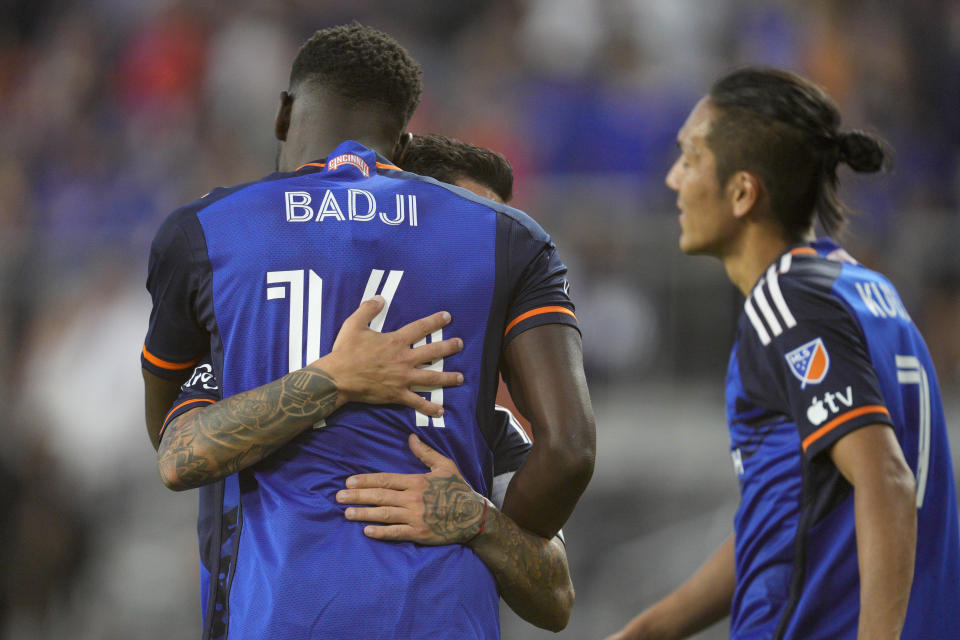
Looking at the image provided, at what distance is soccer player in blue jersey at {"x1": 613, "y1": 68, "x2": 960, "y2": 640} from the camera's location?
2594mm

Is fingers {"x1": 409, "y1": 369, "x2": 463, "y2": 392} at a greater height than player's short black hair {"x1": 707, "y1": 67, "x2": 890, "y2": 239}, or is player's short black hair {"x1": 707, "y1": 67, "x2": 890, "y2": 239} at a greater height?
player's short black hair {"x1": 707, "y1": 67, "x2": 890, "y2": 239}

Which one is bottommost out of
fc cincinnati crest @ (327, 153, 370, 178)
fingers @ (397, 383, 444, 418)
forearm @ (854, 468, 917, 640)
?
forearm @ (854, 468, 917, 640)

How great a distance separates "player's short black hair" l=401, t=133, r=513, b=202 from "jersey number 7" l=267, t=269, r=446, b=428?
0.88 meters

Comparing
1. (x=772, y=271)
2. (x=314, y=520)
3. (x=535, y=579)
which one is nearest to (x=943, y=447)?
(x=772, y=271)

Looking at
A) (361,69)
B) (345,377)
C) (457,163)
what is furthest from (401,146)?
(345,377)

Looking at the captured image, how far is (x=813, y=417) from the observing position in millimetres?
2684

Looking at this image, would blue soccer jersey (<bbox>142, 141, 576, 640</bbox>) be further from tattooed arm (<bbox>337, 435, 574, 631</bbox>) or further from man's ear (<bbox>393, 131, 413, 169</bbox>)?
man's ear (<bbox>393, 131, 413, 169</bbox>)

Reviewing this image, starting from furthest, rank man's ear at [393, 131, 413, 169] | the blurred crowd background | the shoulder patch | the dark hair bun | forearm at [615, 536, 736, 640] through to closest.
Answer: the blurred crowd background, forearm at [615, 536, 736, 640], the dark hair bun, the shoulder patch, man's ear at [393, 131, 413, 169]

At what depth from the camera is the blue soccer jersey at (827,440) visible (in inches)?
107

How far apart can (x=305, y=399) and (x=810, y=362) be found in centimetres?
127

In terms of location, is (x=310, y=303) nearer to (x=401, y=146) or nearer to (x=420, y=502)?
(x=420, y=502)

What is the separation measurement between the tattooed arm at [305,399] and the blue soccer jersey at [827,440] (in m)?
0.98

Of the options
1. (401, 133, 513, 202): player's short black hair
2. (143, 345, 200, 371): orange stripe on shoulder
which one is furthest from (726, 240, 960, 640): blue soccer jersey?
(143, 345, 200, 371): orange stripe on shoulder

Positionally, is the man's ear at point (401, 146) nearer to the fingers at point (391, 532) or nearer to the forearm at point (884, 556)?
the fingers at point (391, 532)
